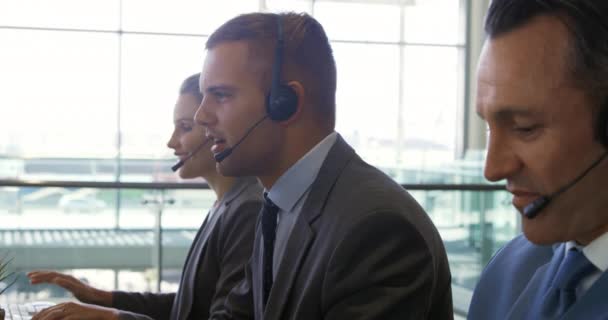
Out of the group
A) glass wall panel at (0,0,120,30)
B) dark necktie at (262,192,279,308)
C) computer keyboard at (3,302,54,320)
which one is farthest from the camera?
glass wall panel at (0,0,120,30)

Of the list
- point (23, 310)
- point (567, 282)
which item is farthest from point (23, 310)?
point (567, 282)

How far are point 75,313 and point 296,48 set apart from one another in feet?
2.30

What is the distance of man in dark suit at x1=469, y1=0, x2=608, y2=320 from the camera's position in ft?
2.82

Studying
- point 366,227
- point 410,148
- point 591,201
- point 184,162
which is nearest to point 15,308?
point 184,162

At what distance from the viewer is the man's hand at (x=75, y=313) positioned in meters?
1.58

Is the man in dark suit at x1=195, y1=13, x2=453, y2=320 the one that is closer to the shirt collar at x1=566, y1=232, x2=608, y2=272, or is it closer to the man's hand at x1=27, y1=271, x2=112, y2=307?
the shirt collar at x1=566, y1=232, x2=608, y2=272

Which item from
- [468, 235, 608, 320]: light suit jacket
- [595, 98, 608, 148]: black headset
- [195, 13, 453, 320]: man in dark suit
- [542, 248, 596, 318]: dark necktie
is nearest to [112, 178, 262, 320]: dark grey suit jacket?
[195, 13, 453, 320]: man in dark suit

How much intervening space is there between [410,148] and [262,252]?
952 centimetres

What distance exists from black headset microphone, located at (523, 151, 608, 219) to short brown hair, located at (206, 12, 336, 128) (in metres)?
0.76

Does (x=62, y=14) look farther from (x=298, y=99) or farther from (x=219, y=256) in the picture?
(x=298, y=99)

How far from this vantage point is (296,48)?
62.3 inches

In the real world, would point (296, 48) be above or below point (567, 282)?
above

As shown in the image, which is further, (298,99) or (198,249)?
(198,249)

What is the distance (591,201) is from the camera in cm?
89
